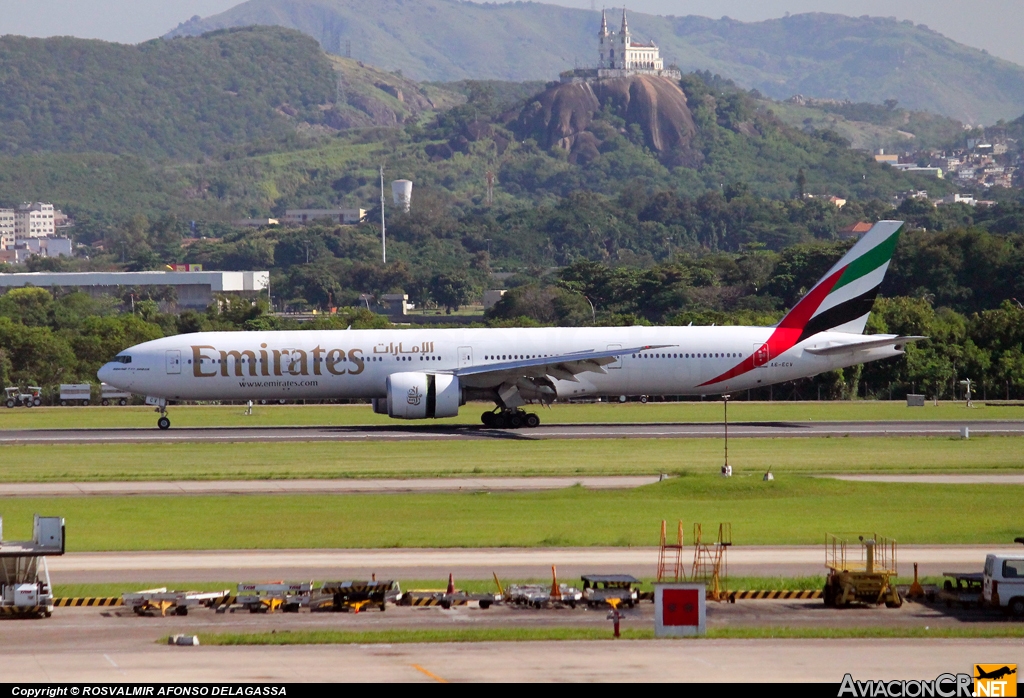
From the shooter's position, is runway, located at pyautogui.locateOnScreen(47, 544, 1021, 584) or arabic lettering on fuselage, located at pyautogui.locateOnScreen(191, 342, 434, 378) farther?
arabic lettering on fuselage, located at pyautogui.locateOnScreen(191, 342, 434, 378)

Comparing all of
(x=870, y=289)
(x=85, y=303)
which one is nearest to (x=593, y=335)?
(x=870, y=289)

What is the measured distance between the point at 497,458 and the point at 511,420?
960 centimetres

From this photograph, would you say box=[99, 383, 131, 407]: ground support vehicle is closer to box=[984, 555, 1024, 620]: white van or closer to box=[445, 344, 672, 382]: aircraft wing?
box=[445, 344, 672, 382]: aircraft wing

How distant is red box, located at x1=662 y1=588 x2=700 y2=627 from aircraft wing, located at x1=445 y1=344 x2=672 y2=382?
97.4 ft

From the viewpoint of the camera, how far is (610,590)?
76.2 feet


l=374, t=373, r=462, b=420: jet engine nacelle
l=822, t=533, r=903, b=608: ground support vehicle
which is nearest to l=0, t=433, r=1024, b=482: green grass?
l=374, t=373, r=462, b=420: jet engine nacelle

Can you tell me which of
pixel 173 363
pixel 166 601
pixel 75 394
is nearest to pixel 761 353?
pixel 173 363

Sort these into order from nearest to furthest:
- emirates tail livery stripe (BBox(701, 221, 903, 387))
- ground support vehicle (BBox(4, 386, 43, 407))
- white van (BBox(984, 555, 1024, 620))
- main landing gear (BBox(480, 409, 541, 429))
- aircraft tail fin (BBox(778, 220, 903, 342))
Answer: white van (BBox(984, 555, 1024, 620)) → main landing gear (BBox(480, 409, 541, 429)) → emirates tail livery stripe (BBox(701, 221, 903, 387)) → aircraft tail fin (BBox(778, 220, 903, 342)) → ground support vehicle (BBox(4, 386, 43, 407))

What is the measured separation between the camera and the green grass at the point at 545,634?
20.5m

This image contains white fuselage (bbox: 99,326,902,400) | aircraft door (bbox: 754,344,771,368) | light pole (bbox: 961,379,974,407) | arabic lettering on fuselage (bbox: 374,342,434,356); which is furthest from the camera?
light pole (bbox: 961,379,974,407)

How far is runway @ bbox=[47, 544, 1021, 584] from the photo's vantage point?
25.3m

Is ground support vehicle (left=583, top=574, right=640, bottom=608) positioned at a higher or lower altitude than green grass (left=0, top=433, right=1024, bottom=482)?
lower

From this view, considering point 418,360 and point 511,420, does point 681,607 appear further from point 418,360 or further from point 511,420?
point 418,360

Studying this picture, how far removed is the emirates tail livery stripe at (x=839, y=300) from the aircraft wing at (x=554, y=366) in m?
5.35
